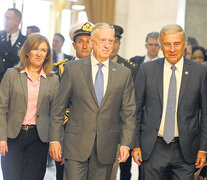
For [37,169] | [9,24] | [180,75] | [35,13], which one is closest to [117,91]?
[180,75]

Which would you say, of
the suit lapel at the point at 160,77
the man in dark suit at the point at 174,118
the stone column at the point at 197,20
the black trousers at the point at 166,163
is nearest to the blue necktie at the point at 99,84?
the man in dark suit at the point at 174,118

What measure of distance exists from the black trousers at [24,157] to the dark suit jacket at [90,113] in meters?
0.49

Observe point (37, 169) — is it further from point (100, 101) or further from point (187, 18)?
point (187, 18)

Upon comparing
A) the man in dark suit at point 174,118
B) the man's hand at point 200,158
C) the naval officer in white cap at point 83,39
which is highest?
the naval officer in white cap at point 83,39

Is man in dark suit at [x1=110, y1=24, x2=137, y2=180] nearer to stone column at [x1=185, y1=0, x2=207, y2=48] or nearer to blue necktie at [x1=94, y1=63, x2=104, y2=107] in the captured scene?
blue necktie at [x1=94, y1=63, x2=104, y2=107]

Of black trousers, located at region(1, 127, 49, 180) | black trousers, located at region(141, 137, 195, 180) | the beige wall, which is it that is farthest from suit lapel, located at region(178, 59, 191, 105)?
the beige wall

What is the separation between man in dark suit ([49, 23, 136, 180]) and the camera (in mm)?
3490

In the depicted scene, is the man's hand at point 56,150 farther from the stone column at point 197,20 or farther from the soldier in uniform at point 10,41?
the stone column at point 197,20

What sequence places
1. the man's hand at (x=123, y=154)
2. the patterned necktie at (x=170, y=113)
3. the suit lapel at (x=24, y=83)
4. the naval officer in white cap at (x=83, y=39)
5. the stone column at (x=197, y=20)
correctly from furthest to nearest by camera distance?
the stone column at (x=197, y=20)
the naval officer in white cap at (x=83, y=39)
the suit lapel at (x=24, y=83)
the patterned necktie at (x=170, y=113)
the man's hand at (x=123, y=154)

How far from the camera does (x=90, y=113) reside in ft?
11.5

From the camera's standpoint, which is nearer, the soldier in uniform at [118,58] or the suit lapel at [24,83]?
the suit lapel at [24,83]

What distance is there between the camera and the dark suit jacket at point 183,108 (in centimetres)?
359

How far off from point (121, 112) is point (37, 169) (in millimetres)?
979

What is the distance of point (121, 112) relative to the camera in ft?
11.9
